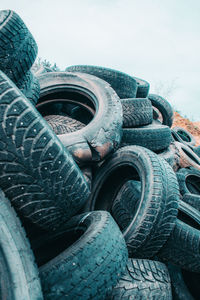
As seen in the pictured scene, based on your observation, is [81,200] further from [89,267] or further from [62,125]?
[62,125]

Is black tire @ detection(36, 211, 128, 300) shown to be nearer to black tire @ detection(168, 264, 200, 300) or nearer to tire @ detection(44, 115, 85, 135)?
black tire @ detection(168, 264, 200, 300)

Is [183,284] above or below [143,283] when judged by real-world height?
below

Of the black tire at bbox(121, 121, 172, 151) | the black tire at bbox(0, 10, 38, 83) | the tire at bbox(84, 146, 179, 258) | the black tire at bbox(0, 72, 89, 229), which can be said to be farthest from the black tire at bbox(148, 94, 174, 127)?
the black tire at bbox(0, 72, 89, 229)

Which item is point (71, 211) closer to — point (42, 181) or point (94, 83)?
point (42, 181)

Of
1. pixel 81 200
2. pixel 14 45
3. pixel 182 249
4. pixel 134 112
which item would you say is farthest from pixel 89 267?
pixel 134 112

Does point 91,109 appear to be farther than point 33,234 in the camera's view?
Yes

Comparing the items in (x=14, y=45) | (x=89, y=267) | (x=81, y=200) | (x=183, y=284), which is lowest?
(x=183, y=284)

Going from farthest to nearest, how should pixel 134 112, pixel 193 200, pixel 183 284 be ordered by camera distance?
pixel 134 112 < pixel 193 200 < pixel 183 284

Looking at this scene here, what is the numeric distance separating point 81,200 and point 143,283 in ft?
1.95

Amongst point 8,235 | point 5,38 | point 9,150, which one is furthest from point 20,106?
point 5,38

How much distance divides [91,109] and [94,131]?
2.61ft

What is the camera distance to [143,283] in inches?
49.6

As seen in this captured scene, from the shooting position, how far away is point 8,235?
2.55 feet

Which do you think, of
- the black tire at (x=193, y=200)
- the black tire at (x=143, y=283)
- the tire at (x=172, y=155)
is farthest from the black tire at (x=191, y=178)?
the black tire at (x=143, y=283)
